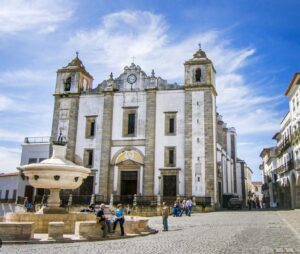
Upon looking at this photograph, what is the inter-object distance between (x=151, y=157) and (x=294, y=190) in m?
14.0

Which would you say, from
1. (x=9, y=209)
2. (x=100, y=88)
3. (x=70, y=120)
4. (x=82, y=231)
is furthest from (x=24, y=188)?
(x=82, y=231)

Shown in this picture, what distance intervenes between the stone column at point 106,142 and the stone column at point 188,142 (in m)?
6.65

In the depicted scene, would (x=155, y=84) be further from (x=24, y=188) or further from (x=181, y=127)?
(x=24, y=188)

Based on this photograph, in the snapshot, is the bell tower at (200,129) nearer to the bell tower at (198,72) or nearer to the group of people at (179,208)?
the bell tower at (198,72)

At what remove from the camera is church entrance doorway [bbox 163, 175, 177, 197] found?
29.6 metres

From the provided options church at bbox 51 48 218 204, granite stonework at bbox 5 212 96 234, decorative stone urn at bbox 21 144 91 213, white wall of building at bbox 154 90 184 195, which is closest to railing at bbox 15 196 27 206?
church at bbox 51 48 218 204

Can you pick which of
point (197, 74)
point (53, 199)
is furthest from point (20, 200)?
point (53, 199)

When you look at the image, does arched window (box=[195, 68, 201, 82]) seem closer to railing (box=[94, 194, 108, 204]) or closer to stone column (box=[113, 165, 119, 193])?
stone column (box=[113, 165, 119, 193])

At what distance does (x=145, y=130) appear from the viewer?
103 ft

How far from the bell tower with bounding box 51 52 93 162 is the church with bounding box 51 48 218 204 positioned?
0.30ft

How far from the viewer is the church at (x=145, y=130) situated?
29.7 metres

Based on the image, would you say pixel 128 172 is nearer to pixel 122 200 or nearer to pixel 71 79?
pixel 122 200

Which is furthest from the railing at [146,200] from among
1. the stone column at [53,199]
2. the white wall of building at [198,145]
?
the stone column at [53,199]

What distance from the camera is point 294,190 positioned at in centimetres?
3372
